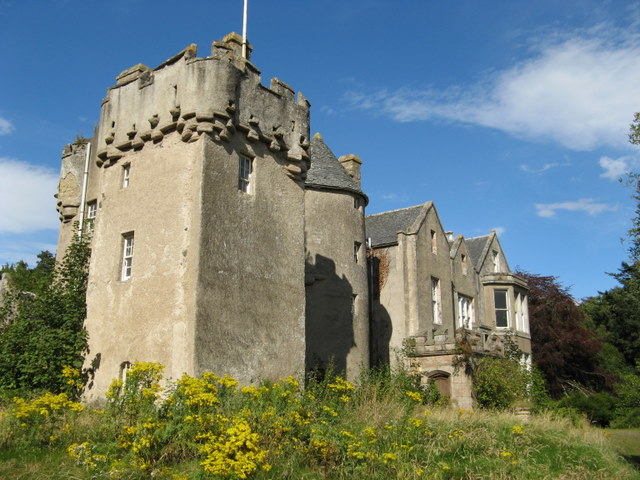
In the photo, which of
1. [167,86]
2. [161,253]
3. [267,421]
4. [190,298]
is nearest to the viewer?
[267,421]

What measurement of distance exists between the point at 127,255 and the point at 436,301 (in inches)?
693

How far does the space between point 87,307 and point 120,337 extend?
1.70 metres

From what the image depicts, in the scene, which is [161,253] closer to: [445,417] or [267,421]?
[267,421]

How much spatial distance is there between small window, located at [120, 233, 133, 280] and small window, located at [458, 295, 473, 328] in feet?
65.1

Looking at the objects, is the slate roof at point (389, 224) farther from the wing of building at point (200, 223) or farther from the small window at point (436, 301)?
the wing of building at point (200, 223)

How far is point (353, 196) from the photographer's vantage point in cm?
2589

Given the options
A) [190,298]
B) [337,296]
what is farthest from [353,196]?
[190,298]

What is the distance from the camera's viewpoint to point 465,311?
105ft

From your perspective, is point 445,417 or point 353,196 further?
point 353,196

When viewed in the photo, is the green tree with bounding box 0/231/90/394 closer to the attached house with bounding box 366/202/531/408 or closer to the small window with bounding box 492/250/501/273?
the attached house with bounding box 366/202/531/408

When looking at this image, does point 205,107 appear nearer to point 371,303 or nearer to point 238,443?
point 238,443

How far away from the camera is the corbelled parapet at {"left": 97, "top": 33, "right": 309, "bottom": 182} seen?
48.5ft

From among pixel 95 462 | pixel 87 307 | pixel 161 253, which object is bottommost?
pixel 95 462

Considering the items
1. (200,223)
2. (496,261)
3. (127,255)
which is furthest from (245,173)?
(496,261)
